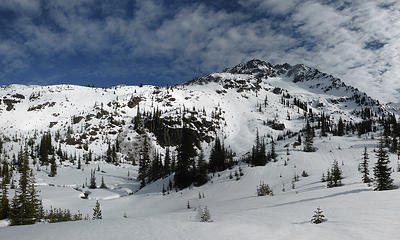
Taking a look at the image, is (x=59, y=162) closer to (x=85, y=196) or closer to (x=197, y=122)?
(x=85, y=196)

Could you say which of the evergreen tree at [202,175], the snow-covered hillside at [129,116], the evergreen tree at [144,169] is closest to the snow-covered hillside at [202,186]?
the snow-covered hillside at [129,116]

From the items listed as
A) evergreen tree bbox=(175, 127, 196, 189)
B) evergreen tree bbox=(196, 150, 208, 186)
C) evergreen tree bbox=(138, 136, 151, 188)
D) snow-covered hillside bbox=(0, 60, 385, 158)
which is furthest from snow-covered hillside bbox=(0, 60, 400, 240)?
evergreen tree bbox=(175, 127, 196, 189)

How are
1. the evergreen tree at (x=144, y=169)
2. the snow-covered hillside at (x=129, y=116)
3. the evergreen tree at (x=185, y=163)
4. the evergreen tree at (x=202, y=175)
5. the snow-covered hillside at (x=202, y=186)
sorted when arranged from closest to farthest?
the snow-covered hillside at (x=202, y=186)
the evergreen tree at (x=202, y=175)
the evergreen tree at (x=185, y=163)
the evergreen tree at (x=144, y=169)
the snow-covered hillside at (x=129, y=116)

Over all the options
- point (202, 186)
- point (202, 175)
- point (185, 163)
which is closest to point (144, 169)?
point (185, 163)

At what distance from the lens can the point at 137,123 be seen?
138000 mm

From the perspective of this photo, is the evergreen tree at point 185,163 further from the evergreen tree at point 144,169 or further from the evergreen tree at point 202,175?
the evergreen tree at point 144,169

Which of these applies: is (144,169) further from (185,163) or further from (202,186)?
(202,186)

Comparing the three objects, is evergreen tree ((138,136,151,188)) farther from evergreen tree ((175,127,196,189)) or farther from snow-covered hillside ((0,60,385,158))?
snow-covered hillside ((0,60,385,158))

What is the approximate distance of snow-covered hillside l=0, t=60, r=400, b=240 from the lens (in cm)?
810

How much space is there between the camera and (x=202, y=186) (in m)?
34.0

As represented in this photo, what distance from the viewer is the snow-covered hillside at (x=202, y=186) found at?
319 inches

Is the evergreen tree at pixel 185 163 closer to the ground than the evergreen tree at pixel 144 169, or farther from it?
farther from it

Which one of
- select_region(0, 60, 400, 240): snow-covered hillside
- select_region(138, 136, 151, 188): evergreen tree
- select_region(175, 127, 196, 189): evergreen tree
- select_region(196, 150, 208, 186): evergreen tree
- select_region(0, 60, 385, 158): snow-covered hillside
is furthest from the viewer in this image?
Result: select_region(0, 60, 385, 158): snow-covered hillside

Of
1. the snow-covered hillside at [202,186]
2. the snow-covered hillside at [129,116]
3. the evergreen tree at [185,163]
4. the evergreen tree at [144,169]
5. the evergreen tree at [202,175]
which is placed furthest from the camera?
the snow-covered hillside at [129,116]
